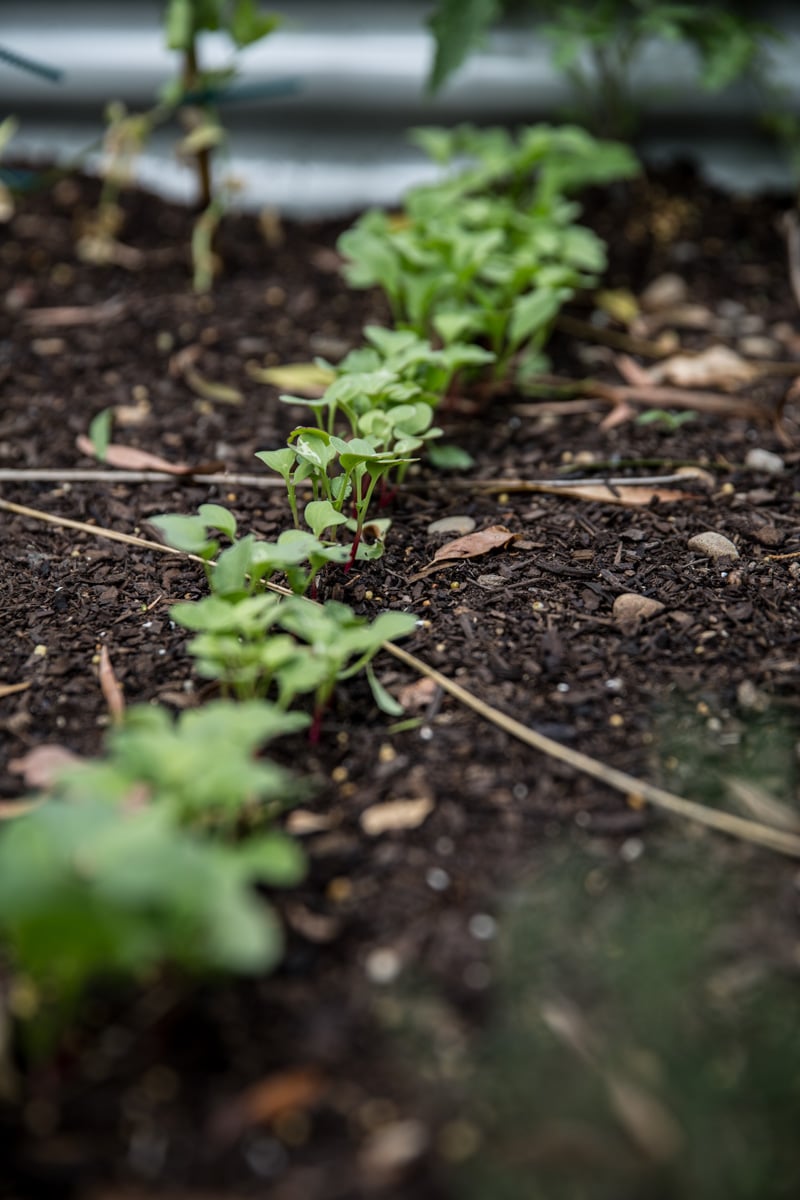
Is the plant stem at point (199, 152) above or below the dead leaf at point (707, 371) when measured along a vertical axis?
above

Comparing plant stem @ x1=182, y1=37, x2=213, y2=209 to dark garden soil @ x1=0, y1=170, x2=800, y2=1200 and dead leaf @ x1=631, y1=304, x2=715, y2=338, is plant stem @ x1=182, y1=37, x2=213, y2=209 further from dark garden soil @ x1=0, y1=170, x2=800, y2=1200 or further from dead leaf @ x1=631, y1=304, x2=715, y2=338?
dead leaf @ x1=631, y1=304, x2=715, y2=338

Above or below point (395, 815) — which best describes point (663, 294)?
above

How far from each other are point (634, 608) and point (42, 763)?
0.91m

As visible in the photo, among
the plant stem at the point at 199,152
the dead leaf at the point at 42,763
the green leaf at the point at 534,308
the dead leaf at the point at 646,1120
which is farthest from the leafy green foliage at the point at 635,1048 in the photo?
the plant stem at the point at 199,152

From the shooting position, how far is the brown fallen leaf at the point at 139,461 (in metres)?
2.00

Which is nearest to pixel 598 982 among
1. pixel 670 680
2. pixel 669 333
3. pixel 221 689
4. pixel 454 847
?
pixel 454 847

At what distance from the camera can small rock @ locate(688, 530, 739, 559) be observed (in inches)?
68.5

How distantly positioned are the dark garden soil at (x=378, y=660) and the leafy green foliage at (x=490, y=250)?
0.20 m

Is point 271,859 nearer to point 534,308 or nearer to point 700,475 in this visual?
point 700,475

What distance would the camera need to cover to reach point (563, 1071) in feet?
3.38

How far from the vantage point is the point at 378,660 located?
5.11 ft

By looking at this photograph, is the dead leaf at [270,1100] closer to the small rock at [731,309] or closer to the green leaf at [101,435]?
the green leaf at [101,435]

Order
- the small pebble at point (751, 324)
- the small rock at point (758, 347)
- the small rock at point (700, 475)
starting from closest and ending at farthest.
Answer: the small rock at point (700, 475) < the small rock at point (758, 347) < the small pebble at point (751, 324)

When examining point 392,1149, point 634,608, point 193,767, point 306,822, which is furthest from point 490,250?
point 392,1149
